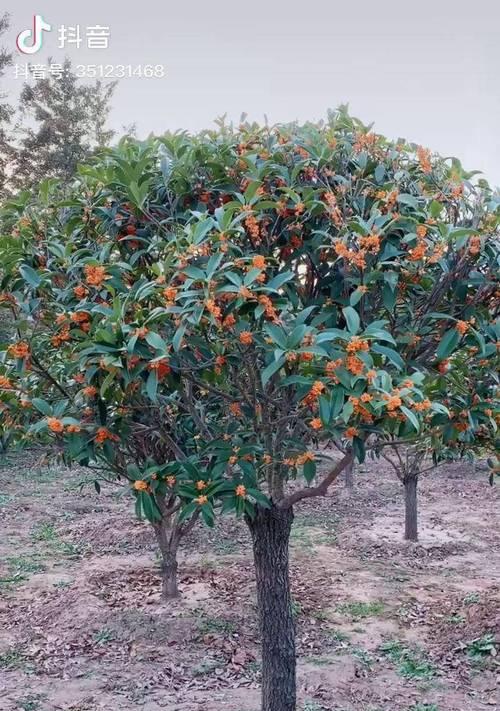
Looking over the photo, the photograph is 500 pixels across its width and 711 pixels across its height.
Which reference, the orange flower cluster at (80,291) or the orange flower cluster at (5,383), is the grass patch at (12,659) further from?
the orange flower cluster at (80,291)

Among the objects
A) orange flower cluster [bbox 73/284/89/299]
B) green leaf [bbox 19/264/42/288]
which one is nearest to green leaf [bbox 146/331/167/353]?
orange flower cluster [bbox 73/284/89/299]

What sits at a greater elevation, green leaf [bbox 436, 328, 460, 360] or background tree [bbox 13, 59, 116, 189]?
background tree [bbox 13, 59, 116, 189]

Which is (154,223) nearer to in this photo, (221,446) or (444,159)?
(221,446)

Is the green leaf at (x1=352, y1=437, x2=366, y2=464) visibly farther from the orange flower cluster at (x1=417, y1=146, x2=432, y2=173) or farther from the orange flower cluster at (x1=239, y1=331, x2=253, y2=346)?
the orange flower cluster at (x1=417, y1=146, x2=432, y2=173)

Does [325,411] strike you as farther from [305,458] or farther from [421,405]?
[305,458]

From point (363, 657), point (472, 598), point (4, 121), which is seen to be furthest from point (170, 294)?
point (4, 121)

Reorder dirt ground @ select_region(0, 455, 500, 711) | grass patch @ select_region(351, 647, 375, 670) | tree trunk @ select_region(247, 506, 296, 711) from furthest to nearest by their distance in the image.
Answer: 1. grass patch @ select_region(351, 647, 375, 670)
2. dirt ground @ select_region(0, 455, 500, 711)
3. tree trunk @ select_region(247, 506, 296, 711)

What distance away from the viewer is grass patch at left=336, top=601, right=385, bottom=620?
442 centimetres

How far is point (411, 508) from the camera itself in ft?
19.8

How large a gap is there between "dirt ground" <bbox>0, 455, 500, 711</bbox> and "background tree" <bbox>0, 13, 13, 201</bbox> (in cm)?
814

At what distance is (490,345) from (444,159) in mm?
822

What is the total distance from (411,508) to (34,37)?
583cm

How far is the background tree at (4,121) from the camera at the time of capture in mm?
11969

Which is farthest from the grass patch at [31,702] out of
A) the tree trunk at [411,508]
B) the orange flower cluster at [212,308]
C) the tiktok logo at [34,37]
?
the tiktok logo at [34,37]
